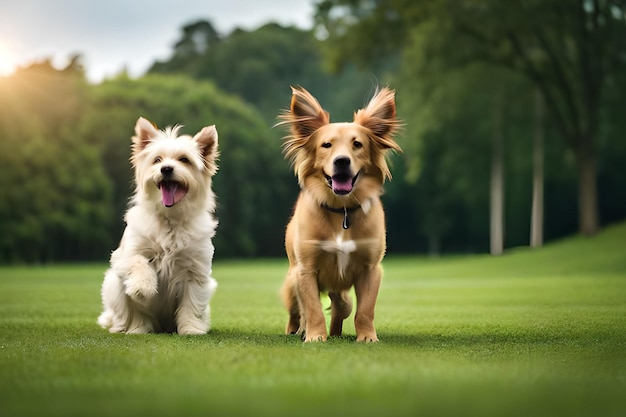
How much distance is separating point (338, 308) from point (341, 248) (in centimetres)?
84

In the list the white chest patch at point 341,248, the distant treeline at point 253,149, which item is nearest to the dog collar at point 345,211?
the white chest patch at point 341,248

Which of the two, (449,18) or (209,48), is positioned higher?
(209,48)

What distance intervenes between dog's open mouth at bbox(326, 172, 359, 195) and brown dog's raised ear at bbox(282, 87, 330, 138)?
0.62 meters

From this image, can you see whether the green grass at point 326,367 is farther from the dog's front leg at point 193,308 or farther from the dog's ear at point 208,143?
the dog's ear at point 208,143

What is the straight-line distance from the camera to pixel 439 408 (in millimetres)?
3729

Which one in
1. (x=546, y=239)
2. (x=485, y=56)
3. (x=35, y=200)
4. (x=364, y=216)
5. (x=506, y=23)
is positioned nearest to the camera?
(x=364, y=216)

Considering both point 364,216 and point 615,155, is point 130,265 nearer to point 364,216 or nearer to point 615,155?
point 364,216

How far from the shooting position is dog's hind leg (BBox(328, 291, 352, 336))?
24.3 ft

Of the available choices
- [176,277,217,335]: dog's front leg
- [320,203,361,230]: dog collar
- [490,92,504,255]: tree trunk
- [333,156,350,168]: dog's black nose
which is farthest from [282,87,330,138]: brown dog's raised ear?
[490,92,504,255]: tree trunk

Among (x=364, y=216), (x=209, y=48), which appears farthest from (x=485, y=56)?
(x=209, y=48)

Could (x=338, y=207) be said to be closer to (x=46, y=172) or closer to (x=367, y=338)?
(x=367, y=338)

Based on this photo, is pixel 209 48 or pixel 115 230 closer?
pixel 115 230

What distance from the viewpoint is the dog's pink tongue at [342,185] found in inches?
267

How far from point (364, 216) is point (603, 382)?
8.96 feet
